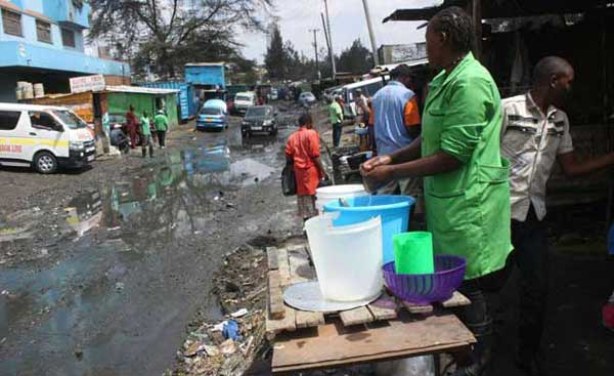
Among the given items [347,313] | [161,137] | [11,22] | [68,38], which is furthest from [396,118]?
[68,38]

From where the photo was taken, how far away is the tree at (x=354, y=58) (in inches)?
3127

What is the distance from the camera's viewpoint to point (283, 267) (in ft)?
10.5

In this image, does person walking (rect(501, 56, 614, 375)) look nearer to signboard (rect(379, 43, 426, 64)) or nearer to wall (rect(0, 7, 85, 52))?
signboard (rect(379, 43, 426, 64))

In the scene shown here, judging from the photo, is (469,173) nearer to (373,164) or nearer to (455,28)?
(373,164)

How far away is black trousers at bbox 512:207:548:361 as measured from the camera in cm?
337

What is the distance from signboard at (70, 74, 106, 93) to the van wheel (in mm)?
5970

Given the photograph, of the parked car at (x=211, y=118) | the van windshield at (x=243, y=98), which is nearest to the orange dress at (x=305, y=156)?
the parked car at (x=211, y=118)

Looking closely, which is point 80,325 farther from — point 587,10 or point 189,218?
point 587,10

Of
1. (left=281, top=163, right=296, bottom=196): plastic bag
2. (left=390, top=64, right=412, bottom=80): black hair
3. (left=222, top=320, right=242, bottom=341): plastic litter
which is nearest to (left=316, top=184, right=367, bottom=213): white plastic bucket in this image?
(left=222, top=320, right=242, bottom=341): plastic litter

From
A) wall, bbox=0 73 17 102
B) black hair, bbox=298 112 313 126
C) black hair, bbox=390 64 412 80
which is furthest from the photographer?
wall, bbox=0 73 17 102

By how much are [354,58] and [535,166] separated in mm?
80740

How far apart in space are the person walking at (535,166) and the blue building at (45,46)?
23.1m

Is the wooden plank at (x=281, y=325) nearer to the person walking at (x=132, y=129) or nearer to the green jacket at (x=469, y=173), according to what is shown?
the green jacket at (x=469, y=173)

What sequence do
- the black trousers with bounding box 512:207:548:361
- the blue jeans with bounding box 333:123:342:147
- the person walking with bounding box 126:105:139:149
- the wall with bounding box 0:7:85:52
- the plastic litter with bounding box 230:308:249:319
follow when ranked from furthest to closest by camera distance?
the wall with bounding box 0:7:85:52 → the person walking with bounding box 126:105:139:149 → the blue jeans with bounding box 333:123:342:147 → the plastic litter with bounding box 230:308:249:319 → the black trousers with bounding box 512:207:548:361
